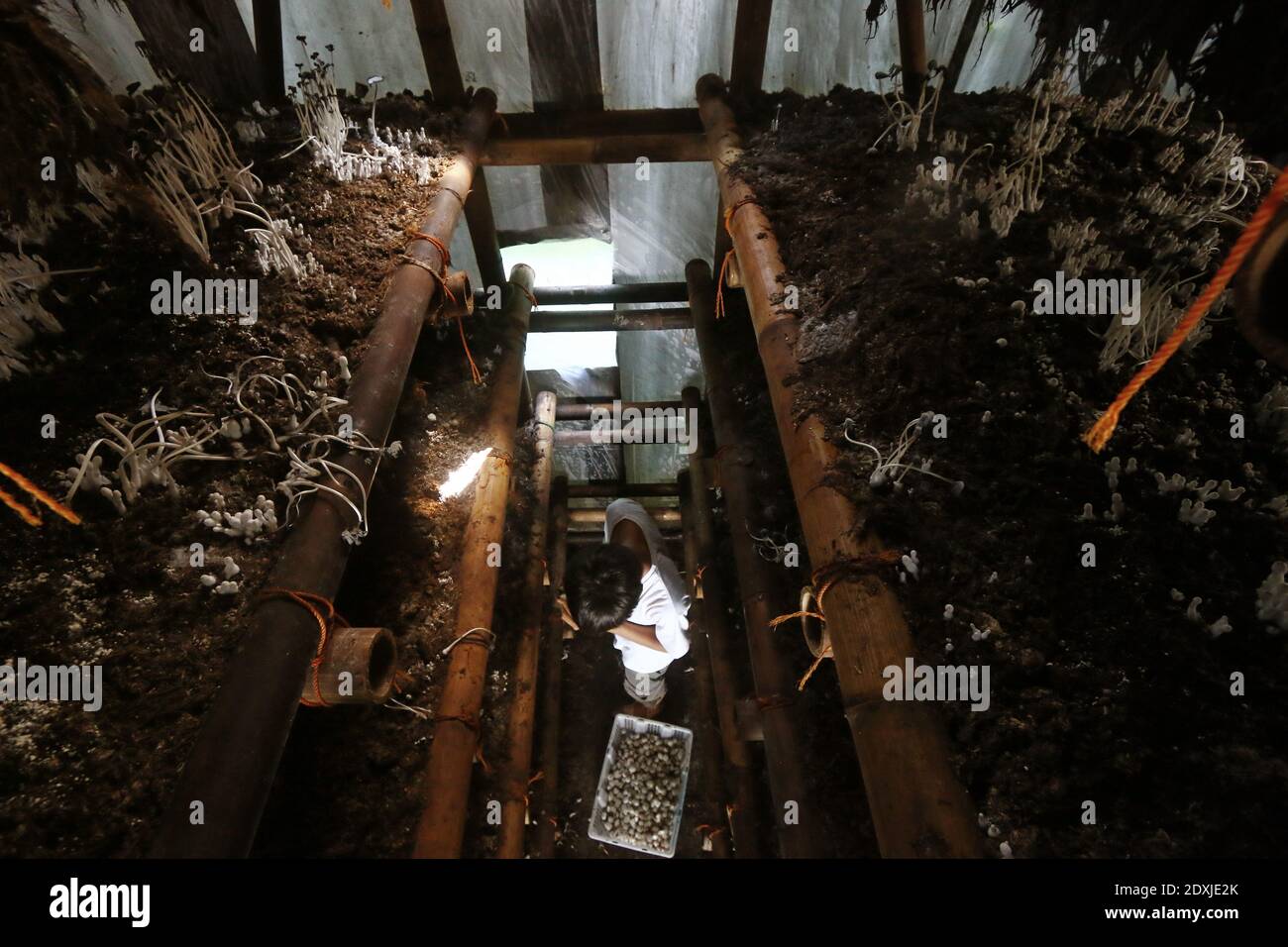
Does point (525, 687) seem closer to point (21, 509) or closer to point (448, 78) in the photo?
point (21, 509)

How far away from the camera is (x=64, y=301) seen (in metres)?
2.80

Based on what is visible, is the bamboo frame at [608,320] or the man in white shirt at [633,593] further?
the bamboo frame at [608,320]

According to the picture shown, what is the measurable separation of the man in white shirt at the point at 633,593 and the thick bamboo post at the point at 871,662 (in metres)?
1.95

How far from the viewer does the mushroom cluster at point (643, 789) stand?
5156 mm

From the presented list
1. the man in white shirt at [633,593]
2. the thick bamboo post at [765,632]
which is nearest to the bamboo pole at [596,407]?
the thick bamboo post at [765,632]

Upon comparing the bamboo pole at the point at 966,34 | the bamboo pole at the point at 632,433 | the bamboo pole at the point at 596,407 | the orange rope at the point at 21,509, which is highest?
the bamboo pole at the point at 966,34

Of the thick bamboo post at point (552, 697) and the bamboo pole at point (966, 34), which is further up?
the bamboo pole at point (966, 34)

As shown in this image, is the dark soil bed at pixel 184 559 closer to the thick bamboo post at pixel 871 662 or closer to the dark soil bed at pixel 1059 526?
the thick bamboo post at pixel 871 662

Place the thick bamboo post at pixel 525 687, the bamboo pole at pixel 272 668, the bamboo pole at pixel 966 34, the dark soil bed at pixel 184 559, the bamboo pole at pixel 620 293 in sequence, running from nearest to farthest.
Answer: the bamboo pole at pixel 272 668 < the dark soil bed at pixel 184 559 < the thick bamboo post at pixel 525 687 < the bamboo pole at pixel 966 34 < the bamboo pole at pixel 620 293

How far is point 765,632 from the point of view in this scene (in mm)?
3732
